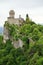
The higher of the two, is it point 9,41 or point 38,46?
point 38,46

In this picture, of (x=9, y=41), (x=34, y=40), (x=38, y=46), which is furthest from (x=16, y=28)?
(x=38, y=46)

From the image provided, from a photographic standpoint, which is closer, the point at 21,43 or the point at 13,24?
the point at 21,43

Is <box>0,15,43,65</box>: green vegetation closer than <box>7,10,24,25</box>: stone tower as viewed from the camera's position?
Yes

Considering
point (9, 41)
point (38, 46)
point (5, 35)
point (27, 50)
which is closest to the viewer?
point (38, 46)

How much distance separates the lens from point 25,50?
51.1m

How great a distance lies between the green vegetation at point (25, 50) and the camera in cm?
4383

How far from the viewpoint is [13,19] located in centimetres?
7369

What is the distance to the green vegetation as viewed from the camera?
43.8 m

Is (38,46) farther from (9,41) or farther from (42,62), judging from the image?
(9,41)

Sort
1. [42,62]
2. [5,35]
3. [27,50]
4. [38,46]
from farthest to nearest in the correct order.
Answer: [5,35], [27,50], [38,46], [42,62]

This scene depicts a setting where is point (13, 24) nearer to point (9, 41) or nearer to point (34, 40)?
point (9, 41)

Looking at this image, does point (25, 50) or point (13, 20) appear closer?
point (25, 50)

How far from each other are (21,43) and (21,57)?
15.1ft

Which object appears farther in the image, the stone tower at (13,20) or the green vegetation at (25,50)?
the stone tower at (13,20)
